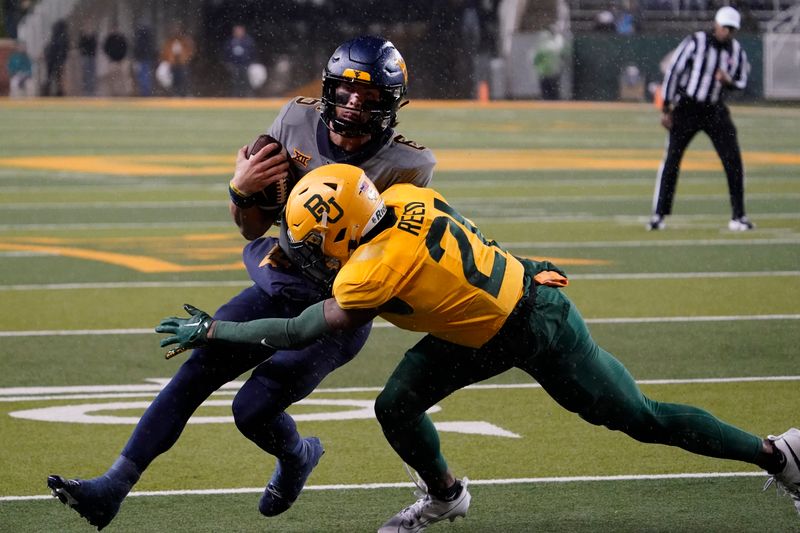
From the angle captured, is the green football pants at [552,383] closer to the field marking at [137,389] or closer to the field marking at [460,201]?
the field marking at [137,389]

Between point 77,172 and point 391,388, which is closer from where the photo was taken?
point 391,388

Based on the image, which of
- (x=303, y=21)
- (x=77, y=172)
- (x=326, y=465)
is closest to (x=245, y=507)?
(x=326, y=465)

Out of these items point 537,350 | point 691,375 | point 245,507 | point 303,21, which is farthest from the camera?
point 303,21

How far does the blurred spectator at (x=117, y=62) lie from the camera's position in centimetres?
3978

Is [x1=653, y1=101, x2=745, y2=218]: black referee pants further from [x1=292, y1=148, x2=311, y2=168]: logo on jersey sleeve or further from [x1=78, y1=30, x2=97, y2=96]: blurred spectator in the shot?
[x1=78, y1=30, x2=97, y2=96]: blurred spectator

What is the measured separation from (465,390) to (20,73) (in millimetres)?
33570

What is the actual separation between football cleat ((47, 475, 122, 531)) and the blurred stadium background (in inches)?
1224

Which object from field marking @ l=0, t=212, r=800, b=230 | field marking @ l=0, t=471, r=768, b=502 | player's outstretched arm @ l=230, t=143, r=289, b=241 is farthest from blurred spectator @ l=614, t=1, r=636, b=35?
player's outstretched arm @ l=230, t=143, r=289, b=241

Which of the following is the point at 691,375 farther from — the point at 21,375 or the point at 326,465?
the point at 21,375

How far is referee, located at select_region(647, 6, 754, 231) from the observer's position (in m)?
12.7

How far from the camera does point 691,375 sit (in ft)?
24.1

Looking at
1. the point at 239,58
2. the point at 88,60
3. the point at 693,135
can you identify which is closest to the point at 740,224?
the point at 693,135

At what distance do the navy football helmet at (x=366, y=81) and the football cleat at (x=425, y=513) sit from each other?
1109 millimetres

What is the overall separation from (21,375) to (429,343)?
127 inches
